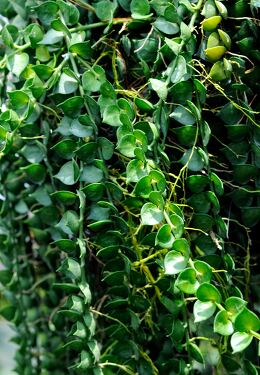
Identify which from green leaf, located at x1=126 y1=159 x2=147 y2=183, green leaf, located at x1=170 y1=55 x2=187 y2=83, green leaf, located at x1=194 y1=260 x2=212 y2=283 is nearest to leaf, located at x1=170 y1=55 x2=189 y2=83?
green leaf, located at x1=170 y1=55 x2=187 y2=83

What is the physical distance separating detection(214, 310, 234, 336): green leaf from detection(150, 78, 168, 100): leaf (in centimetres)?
25

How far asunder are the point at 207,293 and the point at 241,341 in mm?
57

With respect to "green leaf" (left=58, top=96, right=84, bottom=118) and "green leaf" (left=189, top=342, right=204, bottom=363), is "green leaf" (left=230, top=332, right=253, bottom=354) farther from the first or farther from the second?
"green leaf" (left=58, top=96, right=84, bottom=118)

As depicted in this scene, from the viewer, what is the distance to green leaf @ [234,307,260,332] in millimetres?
603

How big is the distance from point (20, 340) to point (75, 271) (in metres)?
0.26

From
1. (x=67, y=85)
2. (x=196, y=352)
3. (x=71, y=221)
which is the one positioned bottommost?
(x=196, y=352)

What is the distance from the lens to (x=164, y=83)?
0.73 metres

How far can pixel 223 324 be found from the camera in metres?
0.63

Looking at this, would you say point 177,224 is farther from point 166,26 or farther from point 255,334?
point 166,26

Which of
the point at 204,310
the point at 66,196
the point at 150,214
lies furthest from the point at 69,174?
the point at 204,310

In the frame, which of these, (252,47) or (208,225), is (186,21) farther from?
(208,225)

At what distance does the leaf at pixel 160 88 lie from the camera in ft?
2.37

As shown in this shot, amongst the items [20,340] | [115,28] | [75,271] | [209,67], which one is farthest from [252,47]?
[20,340]

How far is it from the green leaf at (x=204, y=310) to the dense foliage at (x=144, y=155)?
26mm
